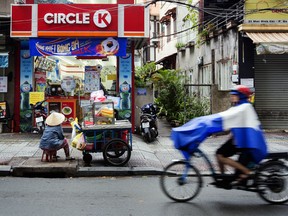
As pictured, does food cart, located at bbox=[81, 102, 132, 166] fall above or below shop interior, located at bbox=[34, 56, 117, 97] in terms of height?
below

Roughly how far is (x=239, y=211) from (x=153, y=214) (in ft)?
4.22

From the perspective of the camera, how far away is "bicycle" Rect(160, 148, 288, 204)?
654cm

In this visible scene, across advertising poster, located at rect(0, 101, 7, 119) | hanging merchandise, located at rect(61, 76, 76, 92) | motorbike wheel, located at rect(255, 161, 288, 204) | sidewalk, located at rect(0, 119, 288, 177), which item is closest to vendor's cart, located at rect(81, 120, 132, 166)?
sidewalk, located at rect(0, 119, 288, 177)

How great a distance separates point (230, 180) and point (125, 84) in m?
8.96

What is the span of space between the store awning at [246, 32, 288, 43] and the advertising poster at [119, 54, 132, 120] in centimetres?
442

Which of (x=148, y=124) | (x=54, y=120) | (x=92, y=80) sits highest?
(x=92, y=80)

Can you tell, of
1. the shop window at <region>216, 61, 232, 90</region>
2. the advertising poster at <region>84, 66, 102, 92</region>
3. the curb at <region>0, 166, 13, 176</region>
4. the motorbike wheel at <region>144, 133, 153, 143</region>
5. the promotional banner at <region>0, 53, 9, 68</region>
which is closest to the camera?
the curb at <region>0, 166, 13, 176</region>

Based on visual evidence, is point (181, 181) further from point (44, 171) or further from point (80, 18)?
point (80, 18)

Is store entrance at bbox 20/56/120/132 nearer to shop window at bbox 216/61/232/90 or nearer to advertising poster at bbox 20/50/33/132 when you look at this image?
advertising poster at bbox 20/50/33/132

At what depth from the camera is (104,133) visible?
386 inches

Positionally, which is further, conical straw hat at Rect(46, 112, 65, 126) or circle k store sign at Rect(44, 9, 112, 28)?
circle k store sign at Rect(44, 9, 112, 28)

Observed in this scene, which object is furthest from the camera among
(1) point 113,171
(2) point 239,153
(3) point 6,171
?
(1) point 113,171

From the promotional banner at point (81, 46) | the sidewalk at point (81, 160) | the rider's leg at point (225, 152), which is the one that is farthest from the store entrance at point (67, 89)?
the rider's leg at point (225, 152)

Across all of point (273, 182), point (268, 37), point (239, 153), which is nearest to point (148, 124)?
point (268, 37)
